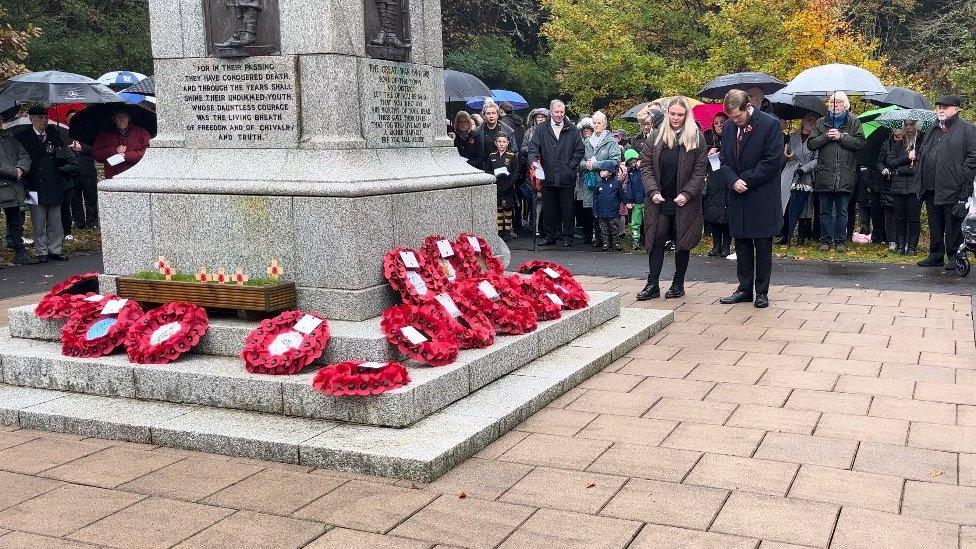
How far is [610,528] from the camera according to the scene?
4.10m

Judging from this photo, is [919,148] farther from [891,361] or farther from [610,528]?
[610,528]

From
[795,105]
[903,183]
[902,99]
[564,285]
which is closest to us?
[564,285]

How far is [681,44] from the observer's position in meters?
25.7

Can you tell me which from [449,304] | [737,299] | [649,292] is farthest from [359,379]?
[737,299]

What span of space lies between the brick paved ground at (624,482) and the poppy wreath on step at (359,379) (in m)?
0.52

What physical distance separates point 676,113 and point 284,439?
576 centimetres

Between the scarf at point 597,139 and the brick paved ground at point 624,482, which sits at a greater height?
the scarf at point 597,139

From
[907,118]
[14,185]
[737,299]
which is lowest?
[737,299]

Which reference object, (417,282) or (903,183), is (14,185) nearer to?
(417,282)

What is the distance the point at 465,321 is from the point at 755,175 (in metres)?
3.83

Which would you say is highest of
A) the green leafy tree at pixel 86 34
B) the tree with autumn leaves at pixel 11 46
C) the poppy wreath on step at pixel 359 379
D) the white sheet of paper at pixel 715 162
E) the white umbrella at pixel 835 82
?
the green leafy tree at pixel 86 34

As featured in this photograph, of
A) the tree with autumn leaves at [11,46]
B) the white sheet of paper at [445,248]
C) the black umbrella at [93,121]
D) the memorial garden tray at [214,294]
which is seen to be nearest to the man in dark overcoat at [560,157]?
the black umbrella at [93,121]

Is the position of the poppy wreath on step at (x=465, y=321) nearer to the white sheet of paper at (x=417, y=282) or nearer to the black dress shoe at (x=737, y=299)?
the white sheet of paper at (x=417, y=282)

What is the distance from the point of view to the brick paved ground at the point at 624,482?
4.06 metres
